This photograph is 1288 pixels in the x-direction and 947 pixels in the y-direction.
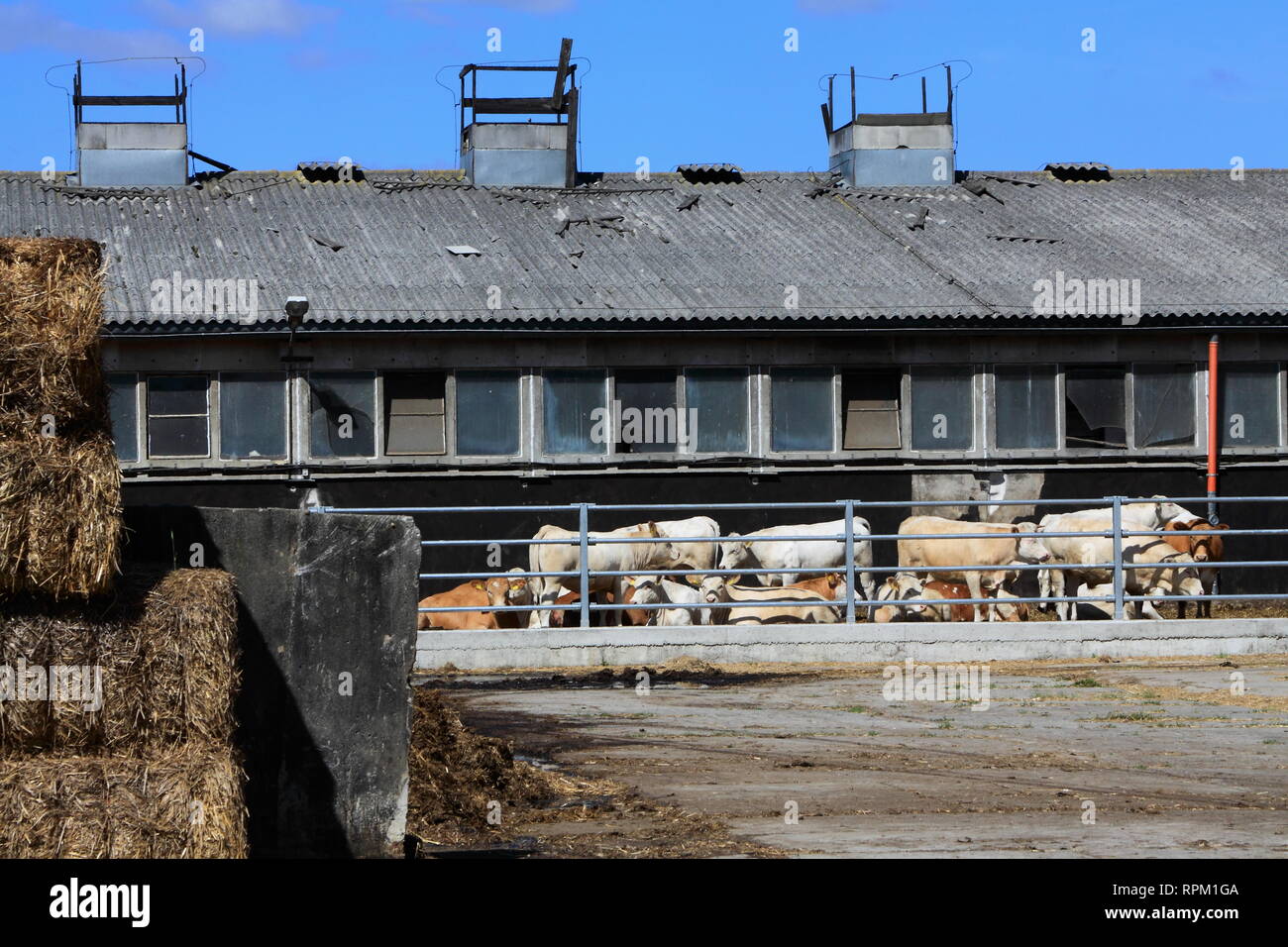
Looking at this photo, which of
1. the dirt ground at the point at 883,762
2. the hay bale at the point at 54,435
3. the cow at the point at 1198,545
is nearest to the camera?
the hay bale at the point at 54,435

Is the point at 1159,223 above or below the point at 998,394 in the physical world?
above

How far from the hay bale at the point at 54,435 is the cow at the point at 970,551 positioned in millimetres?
14988

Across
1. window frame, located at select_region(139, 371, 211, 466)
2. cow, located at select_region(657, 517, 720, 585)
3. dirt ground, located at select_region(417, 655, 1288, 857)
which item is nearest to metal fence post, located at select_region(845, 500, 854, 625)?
dirt ground, located at select_region(417, 655, 1288, 857)

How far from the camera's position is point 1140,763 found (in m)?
11.2

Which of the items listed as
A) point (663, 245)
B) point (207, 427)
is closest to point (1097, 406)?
point (663, 245)

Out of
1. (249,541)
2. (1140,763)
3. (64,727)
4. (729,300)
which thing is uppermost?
(729,300)

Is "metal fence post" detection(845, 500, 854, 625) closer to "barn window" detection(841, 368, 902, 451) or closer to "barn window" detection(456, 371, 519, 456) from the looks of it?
"barn window" detection(841, 368, 902, 451)

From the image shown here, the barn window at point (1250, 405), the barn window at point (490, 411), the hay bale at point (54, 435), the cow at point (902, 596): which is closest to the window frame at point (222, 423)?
the barn window at point (490, 411)

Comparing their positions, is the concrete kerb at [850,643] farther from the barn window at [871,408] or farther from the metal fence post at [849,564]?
the barn window at [871,408]

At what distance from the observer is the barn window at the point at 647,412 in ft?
74.0
